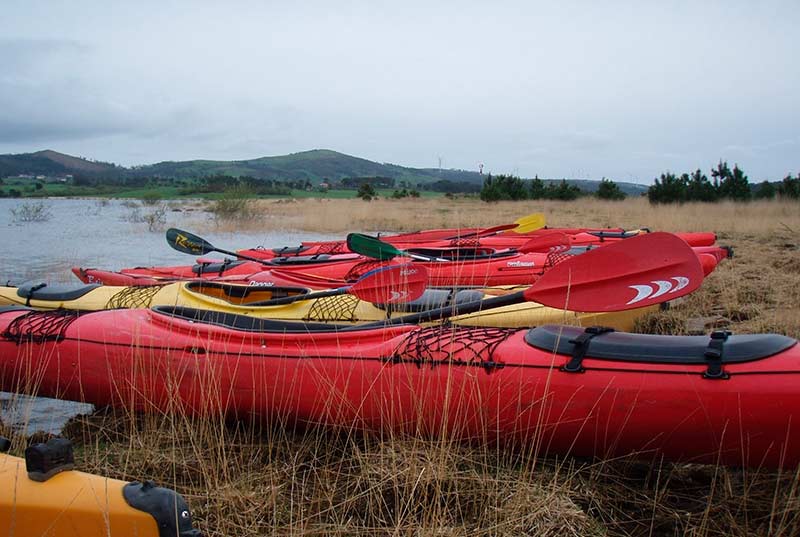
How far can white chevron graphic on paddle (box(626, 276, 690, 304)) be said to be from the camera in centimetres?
280

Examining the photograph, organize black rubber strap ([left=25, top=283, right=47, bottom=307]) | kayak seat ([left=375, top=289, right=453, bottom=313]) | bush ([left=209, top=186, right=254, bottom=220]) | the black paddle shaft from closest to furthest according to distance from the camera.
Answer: the black paddle shaft, kayak seat ([left=375, top=289, right=453, bottom=313]), black rubber strap ([left=25, top=283, right=47, bottom=307]), bush ([left=209, top=186, right=254, bottom=220])

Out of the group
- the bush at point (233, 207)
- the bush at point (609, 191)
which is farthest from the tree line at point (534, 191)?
the bush at point (233, 207)

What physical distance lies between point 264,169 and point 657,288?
98693mm

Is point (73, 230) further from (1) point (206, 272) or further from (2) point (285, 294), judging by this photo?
(2) point (285, 294)

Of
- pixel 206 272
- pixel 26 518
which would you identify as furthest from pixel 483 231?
pixel 26 518

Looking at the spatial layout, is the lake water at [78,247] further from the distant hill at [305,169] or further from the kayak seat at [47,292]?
the distant hill at [305,169]

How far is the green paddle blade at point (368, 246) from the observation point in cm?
480

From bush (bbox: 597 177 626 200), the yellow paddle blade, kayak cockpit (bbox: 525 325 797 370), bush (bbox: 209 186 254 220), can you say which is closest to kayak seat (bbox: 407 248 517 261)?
the yellow paddle blade

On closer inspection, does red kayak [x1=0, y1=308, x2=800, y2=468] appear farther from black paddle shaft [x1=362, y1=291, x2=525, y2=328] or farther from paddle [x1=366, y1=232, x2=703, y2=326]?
black paddle shaft [x1=362, y1=291, x2=525, y2=328]

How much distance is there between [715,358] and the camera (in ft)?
7.79

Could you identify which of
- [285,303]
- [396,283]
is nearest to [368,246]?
[285,303]

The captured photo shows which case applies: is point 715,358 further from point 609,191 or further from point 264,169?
point 264,169

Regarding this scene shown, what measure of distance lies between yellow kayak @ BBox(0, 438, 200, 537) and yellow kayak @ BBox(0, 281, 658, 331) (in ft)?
7.56

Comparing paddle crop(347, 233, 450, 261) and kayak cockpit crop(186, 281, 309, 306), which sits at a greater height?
paddle crop(347, 233, 450, 261)
